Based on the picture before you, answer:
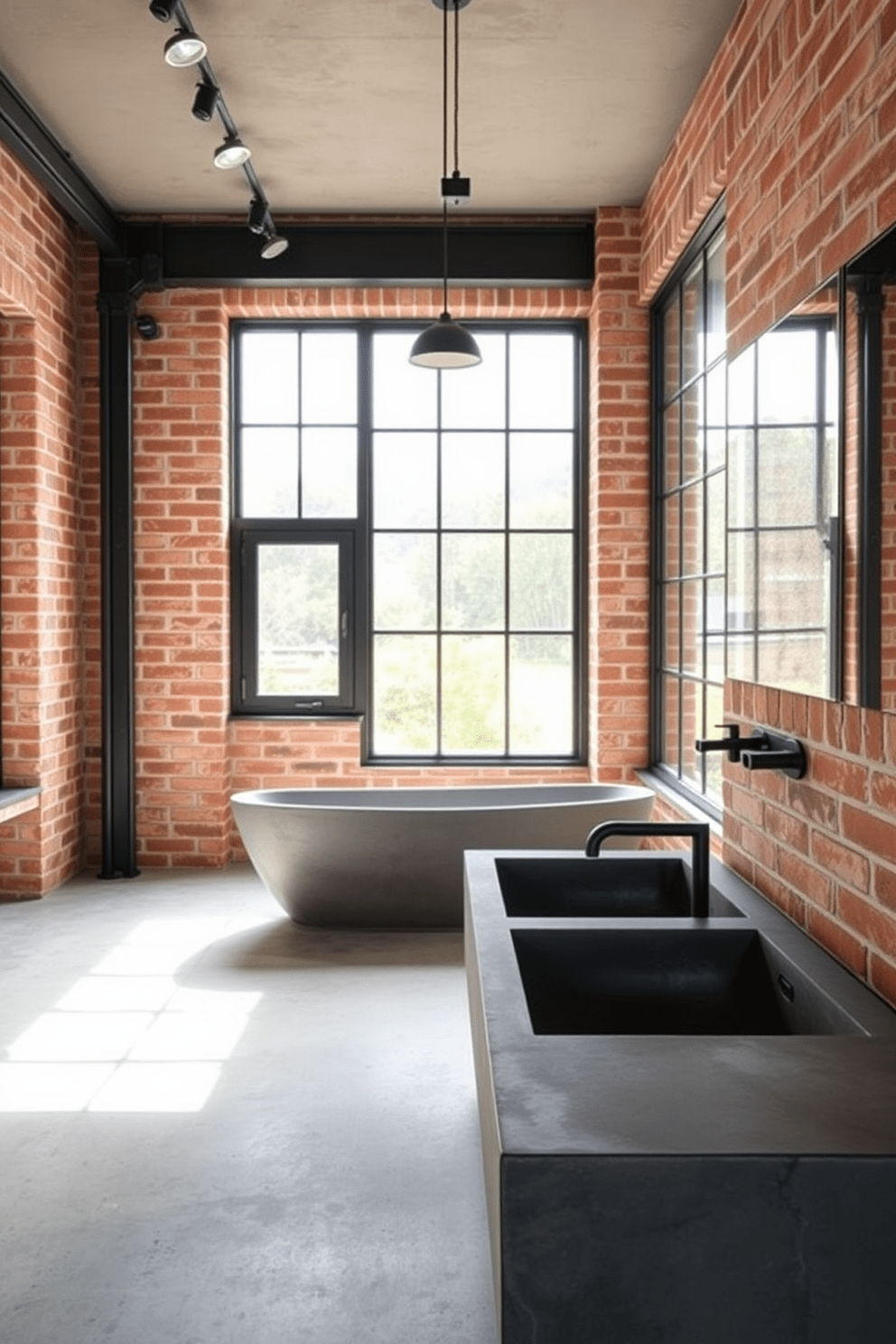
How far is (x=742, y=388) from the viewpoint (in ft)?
8.88

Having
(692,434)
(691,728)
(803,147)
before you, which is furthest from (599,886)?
(692,434)

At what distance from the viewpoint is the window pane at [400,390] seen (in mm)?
5922

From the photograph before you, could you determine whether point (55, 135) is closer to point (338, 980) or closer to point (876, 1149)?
point (338, 980)

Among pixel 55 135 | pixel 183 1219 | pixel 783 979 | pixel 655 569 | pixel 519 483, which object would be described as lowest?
pixel 183 1219

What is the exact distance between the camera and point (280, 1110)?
9.68 feet

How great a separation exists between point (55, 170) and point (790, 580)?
3707mm

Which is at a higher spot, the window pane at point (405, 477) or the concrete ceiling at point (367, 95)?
the concrete ceiling at point (367, 95)

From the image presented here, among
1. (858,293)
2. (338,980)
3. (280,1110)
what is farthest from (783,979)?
(338,980)

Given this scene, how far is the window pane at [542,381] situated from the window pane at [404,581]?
75 centimetres

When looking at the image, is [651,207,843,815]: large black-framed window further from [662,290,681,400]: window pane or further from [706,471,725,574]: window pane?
[662,290,681,400]: window pane

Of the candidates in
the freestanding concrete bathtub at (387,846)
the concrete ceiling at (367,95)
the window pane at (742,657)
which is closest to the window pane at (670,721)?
the freestanding concrete bathtub at (387,846)

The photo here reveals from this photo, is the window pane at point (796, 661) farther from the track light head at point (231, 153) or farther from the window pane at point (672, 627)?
the track light head at point (231, 153)

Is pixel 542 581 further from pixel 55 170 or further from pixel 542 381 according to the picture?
pixel 55 170

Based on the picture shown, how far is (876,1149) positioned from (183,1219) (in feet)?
5.32
